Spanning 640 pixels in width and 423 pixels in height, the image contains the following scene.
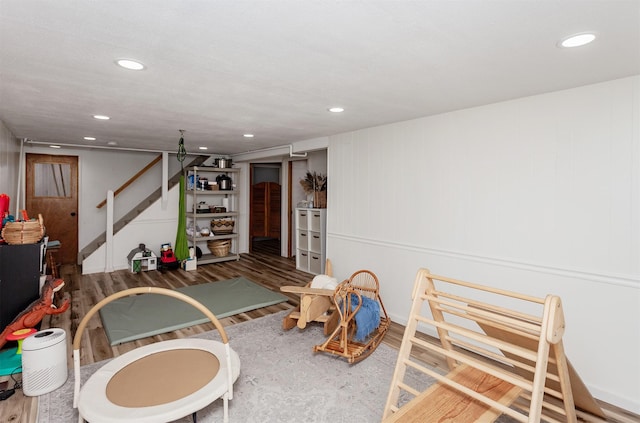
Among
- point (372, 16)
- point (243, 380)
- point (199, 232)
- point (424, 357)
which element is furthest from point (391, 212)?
point (199, 232)

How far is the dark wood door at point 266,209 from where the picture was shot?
351 inches

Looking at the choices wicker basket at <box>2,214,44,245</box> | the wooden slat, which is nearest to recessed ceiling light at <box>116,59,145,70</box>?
wicker basket at <box>2,214,44,245</box>

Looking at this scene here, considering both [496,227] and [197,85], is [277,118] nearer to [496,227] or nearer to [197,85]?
[197,85]

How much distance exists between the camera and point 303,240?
613 cm

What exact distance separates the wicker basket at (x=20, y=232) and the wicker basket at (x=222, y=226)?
12.5 feet

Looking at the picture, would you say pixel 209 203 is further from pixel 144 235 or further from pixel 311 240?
pixel 311 240

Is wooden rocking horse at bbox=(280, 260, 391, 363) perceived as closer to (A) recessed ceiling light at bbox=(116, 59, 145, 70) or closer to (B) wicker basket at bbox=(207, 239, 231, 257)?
(A) recessed ceiling light at bbox=(116, 59, 145, 70)

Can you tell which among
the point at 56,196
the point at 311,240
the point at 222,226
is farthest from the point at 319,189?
the point at 56,196

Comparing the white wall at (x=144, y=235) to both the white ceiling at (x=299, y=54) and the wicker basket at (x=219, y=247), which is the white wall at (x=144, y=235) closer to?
the wicker basket at (x=219, y=247)

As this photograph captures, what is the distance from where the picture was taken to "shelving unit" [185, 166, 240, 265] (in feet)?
21.6

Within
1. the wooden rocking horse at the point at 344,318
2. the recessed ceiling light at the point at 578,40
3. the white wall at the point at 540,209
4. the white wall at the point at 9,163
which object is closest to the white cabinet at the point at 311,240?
the white wall at the point at 540,209

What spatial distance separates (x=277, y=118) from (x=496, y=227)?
243 centimetres

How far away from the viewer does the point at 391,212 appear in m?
3.84

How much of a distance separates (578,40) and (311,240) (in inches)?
185
